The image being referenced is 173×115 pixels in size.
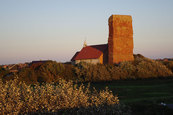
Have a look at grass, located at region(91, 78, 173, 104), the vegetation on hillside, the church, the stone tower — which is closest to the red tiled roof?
the church

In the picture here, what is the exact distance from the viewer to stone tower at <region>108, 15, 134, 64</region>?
1610 inches

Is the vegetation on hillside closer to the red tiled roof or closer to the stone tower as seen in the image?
the stone tower

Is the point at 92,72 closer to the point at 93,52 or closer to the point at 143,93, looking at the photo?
the point at 143,93

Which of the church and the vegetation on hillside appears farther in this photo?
the church

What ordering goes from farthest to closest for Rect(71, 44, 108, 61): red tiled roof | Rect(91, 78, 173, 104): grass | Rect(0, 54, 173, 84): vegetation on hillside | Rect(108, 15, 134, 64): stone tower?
Rect(71, 44, 108, 61): red tiled roof
Rect(108, 15, 134, 64): stone tower
Rect(0, 54, 173, 84): vegetation on hillside
Rect(91, 78, 173, 104): grass

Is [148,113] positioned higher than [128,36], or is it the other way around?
[128,36]

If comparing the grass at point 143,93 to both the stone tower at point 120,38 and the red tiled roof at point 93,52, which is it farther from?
the red tiled roof at point 93,52

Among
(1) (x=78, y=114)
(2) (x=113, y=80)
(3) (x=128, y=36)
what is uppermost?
(3) (x=128, y=36)

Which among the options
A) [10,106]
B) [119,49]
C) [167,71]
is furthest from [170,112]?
[119,49]

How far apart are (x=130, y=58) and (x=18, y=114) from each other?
35.6m

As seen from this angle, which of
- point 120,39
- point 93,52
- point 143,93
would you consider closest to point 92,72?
point 143,93

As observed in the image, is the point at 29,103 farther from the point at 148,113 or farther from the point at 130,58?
the point at 130,58

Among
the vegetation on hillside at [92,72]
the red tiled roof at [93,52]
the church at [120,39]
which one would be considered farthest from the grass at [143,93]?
the red tiled roof at [93,52]

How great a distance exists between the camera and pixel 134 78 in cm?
2762
